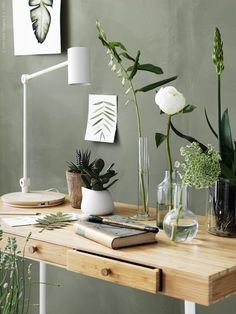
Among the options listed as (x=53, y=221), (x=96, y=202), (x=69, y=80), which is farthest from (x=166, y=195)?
(x=69, y=80)

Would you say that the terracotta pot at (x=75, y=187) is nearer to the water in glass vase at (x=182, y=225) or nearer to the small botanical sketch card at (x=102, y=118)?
the small botanical sketch card at (x=102, y=118)

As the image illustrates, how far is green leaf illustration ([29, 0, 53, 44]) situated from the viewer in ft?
9.03

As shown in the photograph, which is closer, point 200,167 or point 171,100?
point 200,167

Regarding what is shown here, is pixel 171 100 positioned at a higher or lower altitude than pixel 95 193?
higher

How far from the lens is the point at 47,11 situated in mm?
2750

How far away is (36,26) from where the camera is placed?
9.24 feet

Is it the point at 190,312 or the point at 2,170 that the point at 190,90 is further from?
the point at 2,170

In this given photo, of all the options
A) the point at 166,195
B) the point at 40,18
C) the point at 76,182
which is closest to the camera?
the point at 166,195

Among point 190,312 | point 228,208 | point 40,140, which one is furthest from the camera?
point 40,140

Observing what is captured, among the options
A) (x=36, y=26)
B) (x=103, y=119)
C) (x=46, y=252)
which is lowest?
(x=46, y=252)

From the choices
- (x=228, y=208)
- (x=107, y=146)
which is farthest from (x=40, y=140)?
(x=228, y=208)

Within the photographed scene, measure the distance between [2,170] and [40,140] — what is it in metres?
0.33

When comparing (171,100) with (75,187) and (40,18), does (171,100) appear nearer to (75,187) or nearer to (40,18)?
(75,187)

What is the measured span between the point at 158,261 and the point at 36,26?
1559 mm
